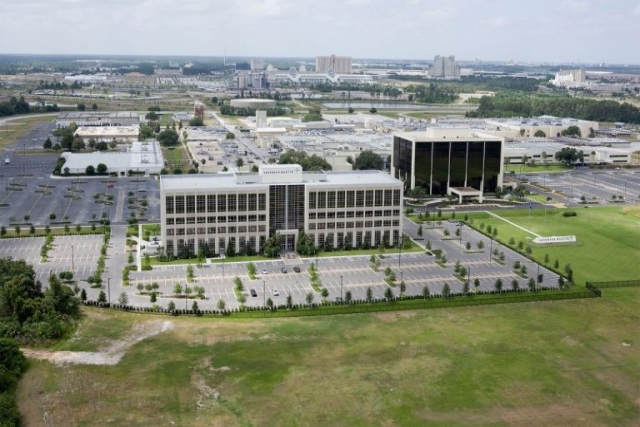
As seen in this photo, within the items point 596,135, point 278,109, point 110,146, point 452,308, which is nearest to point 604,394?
point 452,308

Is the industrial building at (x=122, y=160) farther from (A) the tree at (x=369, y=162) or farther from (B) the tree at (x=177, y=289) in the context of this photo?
(B) the tree at (x=177, y=289)

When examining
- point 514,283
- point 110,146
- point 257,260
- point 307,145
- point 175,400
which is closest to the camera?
point 175,400

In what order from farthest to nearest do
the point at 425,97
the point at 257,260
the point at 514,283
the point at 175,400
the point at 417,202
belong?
the point at 425,97, the point at 417,202, the point at 257,260, the point at 514,283, the point at 175,400

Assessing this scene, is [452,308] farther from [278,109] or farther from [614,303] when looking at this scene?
[278,109]

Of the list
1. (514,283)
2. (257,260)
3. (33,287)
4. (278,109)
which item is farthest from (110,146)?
(514,283)

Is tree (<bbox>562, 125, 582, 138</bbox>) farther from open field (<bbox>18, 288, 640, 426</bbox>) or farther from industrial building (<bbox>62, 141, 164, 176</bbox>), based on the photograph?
open field (<bbox>18, 288, 640, 426</bbox>)

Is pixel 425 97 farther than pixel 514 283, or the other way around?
pixel 425 97

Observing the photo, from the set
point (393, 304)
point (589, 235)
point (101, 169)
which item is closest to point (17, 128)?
point (101, 169)

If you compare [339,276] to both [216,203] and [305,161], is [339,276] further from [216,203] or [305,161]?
[305,161]

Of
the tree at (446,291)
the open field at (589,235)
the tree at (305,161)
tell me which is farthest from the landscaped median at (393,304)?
the tree at (305,161)
